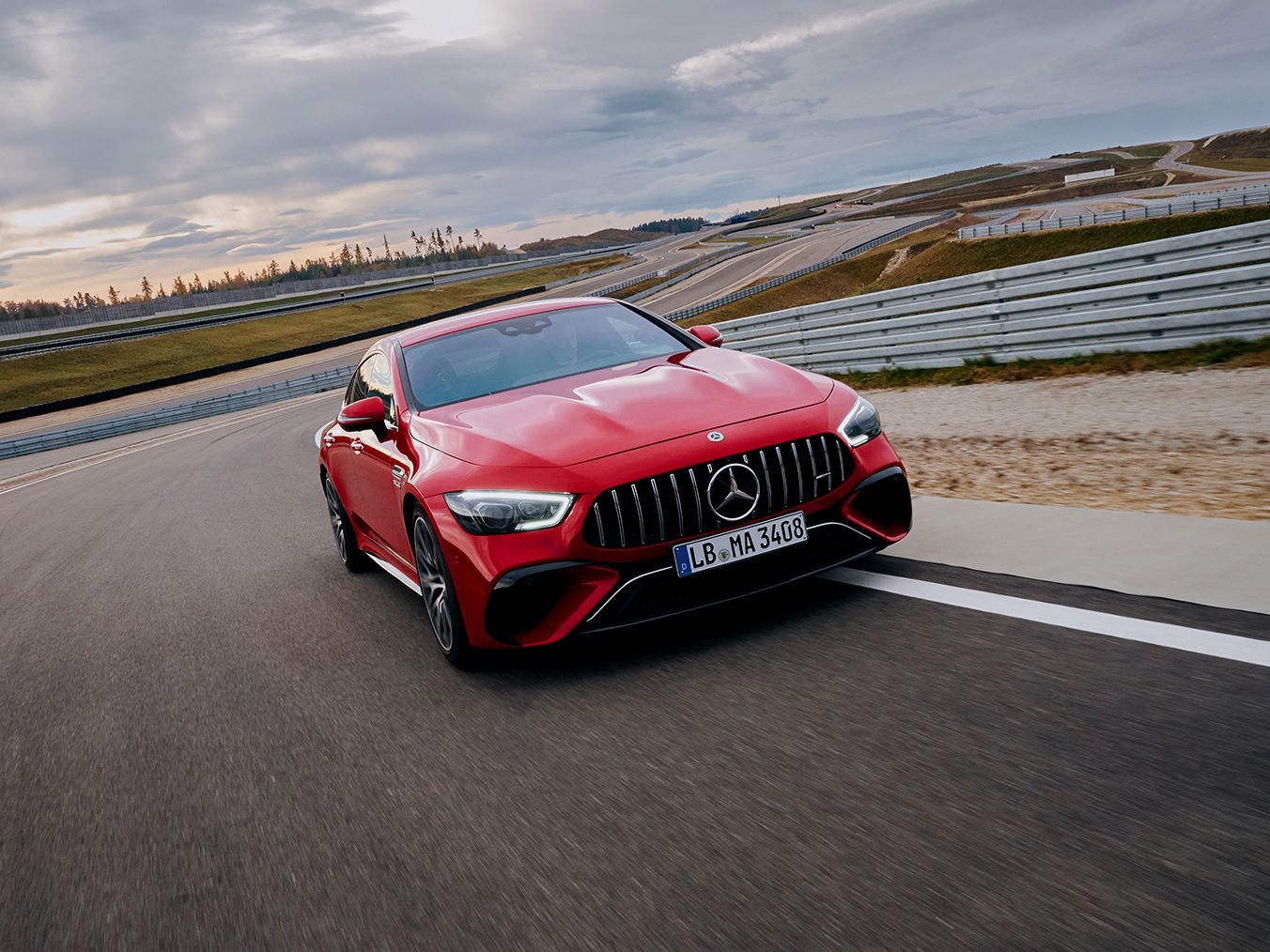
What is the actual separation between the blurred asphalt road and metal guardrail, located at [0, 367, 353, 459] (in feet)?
98.0

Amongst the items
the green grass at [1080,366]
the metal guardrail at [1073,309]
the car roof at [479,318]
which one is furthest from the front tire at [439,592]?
the green grass at [1080,366]

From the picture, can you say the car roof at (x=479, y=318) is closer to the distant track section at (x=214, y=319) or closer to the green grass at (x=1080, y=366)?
the green grass at (x=1080, y=366)

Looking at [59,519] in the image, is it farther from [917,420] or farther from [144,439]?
[144,439]

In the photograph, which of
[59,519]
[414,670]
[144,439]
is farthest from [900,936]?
[144,439]

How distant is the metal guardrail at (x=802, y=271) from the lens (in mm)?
52700

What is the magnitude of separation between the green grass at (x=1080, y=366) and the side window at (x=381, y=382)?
7020 mm

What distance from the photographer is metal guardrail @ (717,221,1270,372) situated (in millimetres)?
9438

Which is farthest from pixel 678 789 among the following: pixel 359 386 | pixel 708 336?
pixel 359 386

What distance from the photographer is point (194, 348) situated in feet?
208

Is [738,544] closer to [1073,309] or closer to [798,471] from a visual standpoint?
[798,471]

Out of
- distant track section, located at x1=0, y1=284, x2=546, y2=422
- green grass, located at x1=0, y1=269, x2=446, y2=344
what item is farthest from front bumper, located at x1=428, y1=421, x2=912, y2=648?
green grass, located at x1=0, y1=269, x2=446, y2=344

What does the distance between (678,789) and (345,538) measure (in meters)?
A: 4.44

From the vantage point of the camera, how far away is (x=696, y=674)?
4125 millimetres

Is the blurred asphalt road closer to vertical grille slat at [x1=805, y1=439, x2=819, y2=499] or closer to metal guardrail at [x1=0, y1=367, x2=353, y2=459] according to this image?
vertical grille slat at [x1=805, y1=439, x2=819, y2=499]
